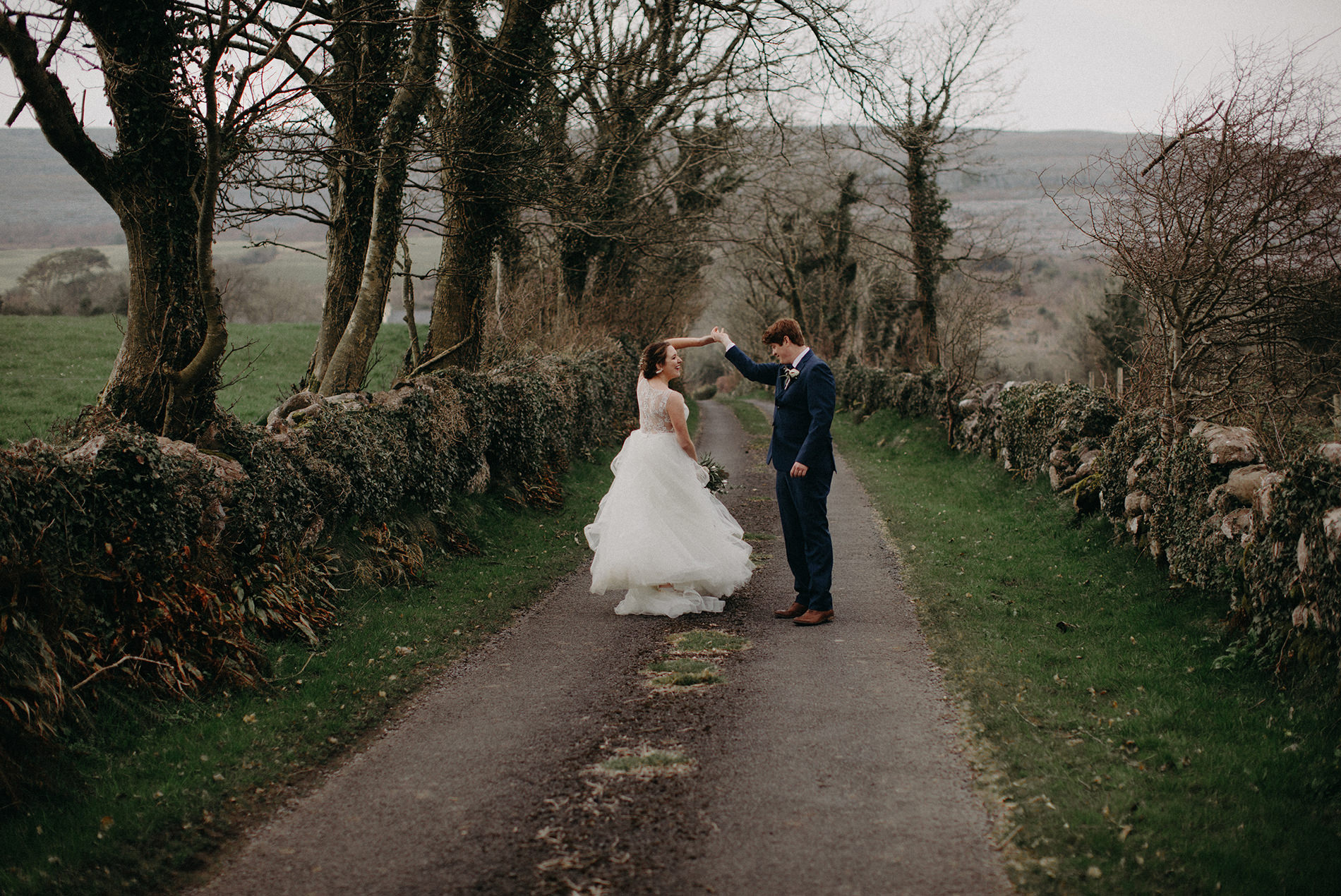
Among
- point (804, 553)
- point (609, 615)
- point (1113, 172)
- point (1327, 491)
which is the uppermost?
point (1113, 172)

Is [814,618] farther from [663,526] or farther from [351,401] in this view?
[351,401]

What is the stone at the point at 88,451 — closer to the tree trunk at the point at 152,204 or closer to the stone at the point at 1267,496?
the tree trunk at the point at 152,204

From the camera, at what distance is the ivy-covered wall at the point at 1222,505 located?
15.8ft

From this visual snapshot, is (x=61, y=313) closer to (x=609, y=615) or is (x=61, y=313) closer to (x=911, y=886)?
(x=609, y=615)

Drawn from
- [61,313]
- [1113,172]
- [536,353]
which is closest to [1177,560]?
[1113,172]

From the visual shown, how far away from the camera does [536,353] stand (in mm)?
16406

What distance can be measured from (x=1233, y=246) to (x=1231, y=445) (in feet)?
8.71

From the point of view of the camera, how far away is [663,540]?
729 cm

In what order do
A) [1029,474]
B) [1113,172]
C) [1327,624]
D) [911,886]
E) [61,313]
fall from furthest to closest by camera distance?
1. [61,313]
2. [1029,474]
3. [1113,172]
4. [1327,624]
5. [911,886]

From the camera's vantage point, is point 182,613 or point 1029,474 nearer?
point 182,613

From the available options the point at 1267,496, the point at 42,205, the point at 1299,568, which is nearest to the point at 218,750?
the point at 1299,568

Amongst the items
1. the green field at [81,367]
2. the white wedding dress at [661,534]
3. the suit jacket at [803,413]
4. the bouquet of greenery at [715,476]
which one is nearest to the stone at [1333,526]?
the suit jacket at [803,413]

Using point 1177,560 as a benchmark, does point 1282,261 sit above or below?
above

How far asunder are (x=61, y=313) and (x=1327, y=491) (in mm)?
44825
